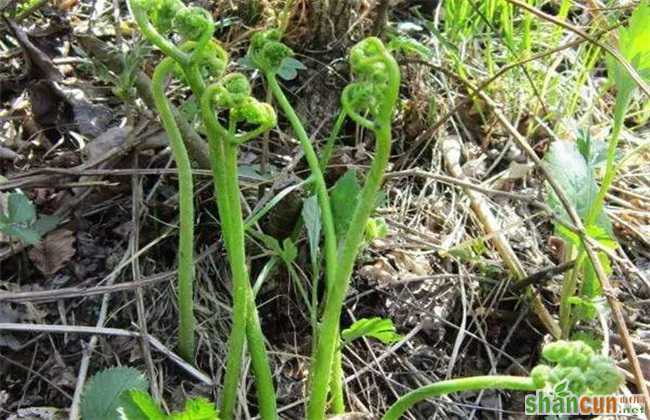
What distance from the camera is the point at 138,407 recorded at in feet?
3.92

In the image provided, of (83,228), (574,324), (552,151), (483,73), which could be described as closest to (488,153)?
(483,73)

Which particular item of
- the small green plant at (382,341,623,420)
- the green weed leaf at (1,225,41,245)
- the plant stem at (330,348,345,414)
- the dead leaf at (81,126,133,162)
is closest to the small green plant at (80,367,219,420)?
the plant stem at (330,348,345,414)

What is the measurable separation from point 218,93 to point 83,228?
28.1 inches

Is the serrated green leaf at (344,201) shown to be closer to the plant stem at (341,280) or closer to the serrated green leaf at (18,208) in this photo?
the plant stem at (341,280)

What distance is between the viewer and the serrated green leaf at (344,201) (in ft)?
4.98

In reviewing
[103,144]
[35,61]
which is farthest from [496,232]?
[35,61]

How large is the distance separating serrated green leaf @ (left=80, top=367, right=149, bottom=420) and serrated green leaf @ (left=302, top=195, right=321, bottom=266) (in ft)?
1.31

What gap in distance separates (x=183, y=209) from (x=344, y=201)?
0.33 metres

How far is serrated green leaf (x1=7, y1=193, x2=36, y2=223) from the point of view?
4.99 ft

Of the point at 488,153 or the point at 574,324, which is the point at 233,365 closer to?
the point at 574,324

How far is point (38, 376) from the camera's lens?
1.49 m

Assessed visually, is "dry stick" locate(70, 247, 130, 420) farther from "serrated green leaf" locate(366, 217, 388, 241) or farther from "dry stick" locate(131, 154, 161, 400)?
"serrated green leaf" locate(366, 217, 388, 241)

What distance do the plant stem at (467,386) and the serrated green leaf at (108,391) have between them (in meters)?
0.40

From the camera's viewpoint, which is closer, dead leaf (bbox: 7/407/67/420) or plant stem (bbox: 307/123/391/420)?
plant stem (bbox: 307/123/391/420)
